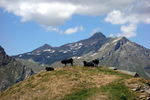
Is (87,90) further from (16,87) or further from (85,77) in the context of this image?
(16,87)

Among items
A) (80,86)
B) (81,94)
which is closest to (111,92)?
(81,94)

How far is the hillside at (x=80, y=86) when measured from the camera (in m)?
63.0

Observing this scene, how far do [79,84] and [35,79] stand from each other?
12.2 meters

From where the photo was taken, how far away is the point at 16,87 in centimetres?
7444

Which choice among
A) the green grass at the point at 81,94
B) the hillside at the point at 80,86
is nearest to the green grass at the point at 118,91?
the hillside at the point at 80,86

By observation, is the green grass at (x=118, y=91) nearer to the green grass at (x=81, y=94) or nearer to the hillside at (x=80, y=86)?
the hillside at (x=80, y=86)

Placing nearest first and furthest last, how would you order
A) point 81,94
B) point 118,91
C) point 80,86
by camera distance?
point 118,91, point 81,94, point 80,86

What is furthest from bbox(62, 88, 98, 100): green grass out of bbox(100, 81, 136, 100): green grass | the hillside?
bbox(100, 81, 136, 100): green grass

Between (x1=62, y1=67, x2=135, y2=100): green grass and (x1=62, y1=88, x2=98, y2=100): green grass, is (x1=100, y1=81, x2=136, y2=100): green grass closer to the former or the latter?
(x1=62, y1=67, x2=135, y2=100): green grass

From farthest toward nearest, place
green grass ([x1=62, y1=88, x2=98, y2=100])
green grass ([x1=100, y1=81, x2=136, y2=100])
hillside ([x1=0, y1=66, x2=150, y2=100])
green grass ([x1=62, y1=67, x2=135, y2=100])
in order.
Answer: hillside ([x1=0, y1=66, x2=150, y2=100]), green grass ([x1=62, y1=88, x2=98, y2=100]), green grass ([x1=62, y1=67, x2=135, y2=100]), green grass ([x1=100, y1=81, x2=136, y2=100])

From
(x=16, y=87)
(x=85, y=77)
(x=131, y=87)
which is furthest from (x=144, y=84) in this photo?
(x=16, y=87)

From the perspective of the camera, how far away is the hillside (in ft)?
207

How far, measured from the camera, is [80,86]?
67125 millimetres

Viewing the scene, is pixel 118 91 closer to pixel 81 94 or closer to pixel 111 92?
pixel 111 92
